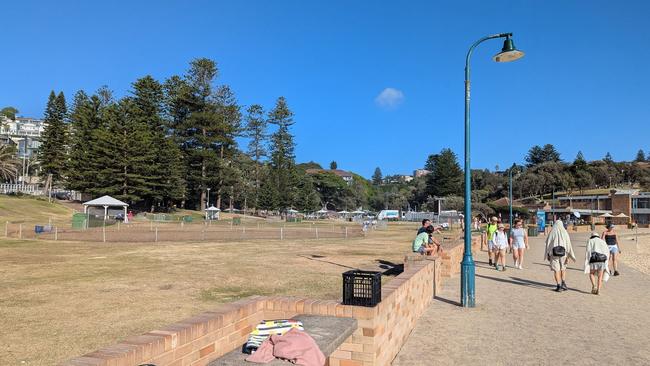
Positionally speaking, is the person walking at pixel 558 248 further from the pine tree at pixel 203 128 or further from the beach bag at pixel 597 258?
the pine tree at pixel 203 128

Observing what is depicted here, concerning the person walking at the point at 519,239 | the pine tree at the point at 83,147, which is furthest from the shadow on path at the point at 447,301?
the pine tree at the point at 83,147

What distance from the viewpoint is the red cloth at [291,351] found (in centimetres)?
325

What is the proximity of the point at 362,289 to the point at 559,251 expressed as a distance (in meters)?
7.49

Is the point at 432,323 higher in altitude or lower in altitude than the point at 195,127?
lower

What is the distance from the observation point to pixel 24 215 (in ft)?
150

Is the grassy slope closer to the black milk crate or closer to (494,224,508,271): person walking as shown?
(494,224,508,271): person walking

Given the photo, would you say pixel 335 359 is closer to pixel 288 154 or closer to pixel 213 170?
pixel 213 170

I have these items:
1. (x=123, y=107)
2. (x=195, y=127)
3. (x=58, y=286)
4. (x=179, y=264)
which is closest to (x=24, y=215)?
(x=123, y=107)

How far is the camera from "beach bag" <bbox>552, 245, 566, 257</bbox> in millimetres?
10594

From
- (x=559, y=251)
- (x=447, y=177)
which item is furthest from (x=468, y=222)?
(x=447, y=177)

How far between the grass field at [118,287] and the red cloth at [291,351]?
3.27 m

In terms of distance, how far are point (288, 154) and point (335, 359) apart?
88.7 meters

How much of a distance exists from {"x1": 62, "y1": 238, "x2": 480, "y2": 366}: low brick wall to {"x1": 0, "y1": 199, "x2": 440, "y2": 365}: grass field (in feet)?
7.87

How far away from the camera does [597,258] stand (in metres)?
10.6
